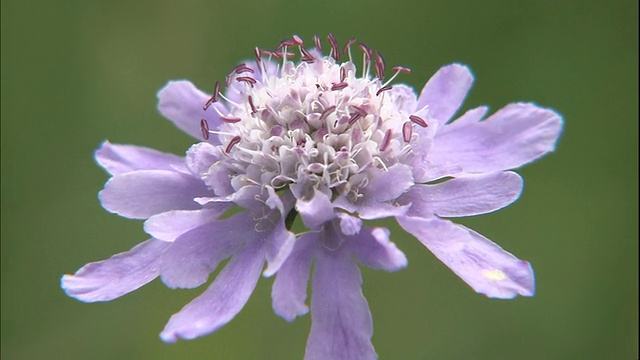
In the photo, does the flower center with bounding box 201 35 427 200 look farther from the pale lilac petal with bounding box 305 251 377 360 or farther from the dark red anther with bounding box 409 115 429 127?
the pale lilac petal with bounding box 305 251 377 360

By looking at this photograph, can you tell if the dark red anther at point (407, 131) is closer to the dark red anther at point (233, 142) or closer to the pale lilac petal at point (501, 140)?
the pale lilac petal at point (501, 140)

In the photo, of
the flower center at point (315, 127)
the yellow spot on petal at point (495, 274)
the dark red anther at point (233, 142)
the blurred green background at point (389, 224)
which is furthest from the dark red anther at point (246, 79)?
the blurred green background at point (389, 224)

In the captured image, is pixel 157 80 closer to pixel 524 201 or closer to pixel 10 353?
pixel 10 353

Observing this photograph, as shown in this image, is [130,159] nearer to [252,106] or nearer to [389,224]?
[252,106]

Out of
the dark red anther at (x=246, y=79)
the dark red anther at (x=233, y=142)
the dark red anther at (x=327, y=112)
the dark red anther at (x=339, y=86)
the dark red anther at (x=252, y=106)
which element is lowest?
the dark red anther at (x=327, y=112)

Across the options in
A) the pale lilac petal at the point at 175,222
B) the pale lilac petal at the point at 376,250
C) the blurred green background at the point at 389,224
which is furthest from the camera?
the blurred green background at the point at 389,224

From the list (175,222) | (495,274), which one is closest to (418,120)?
(495,274)

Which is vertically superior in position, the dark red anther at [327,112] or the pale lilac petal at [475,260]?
the dark red anther at [327,112]
